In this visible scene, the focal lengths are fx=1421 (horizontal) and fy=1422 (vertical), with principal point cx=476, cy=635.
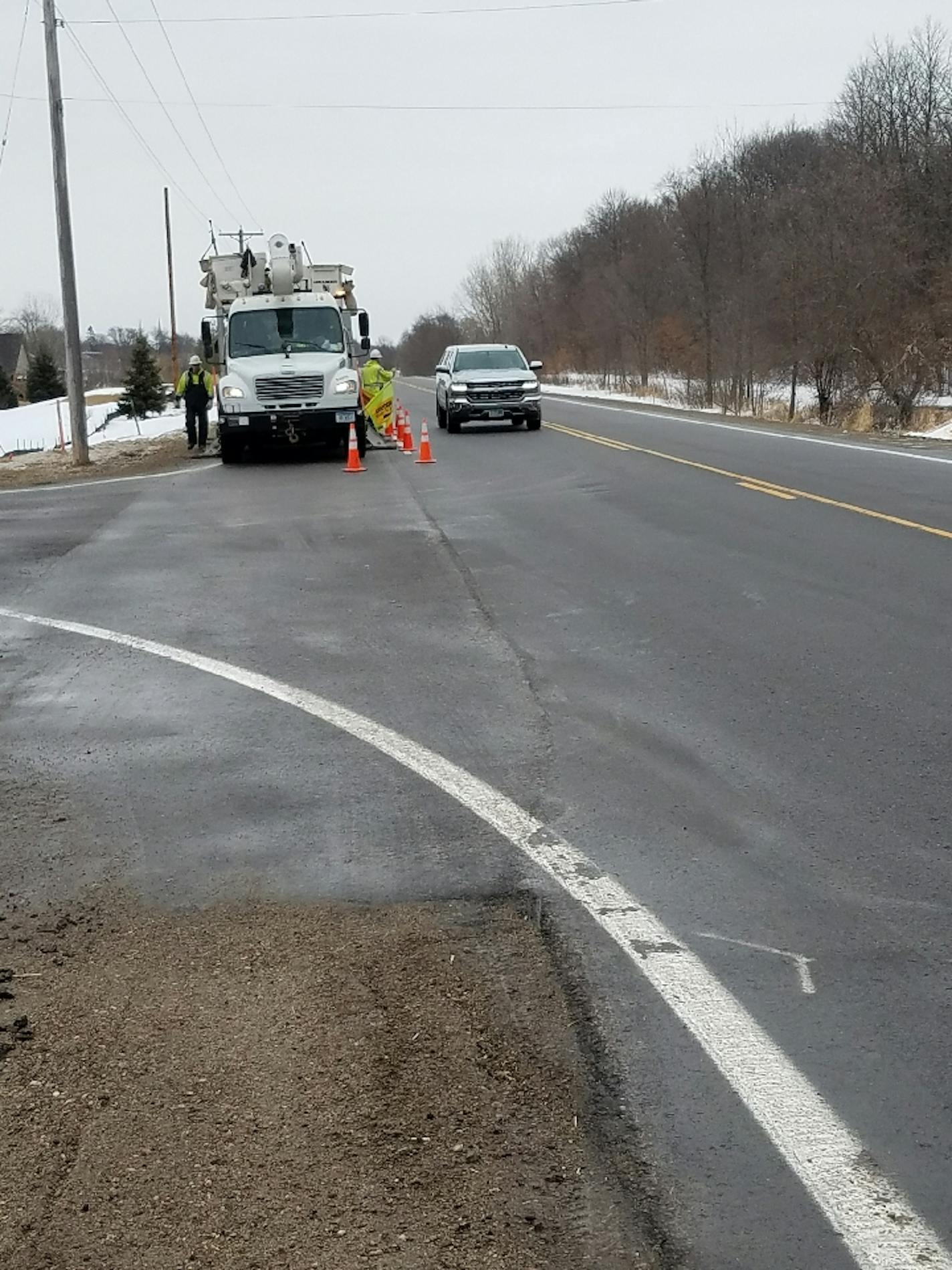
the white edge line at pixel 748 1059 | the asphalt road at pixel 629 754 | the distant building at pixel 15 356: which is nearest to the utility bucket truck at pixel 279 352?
the asphalt road at pixel 629 754

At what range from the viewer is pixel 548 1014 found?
3.95m

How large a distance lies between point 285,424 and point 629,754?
62.1ft

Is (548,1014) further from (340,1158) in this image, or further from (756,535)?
(756,535)

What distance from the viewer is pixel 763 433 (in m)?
29.6

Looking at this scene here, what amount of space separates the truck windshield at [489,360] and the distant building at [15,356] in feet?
377

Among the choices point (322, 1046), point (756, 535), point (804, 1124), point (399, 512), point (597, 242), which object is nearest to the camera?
point (804, 1124)

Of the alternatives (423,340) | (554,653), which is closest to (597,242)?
(423,340)

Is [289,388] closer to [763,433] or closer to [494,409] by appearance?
[494,409]

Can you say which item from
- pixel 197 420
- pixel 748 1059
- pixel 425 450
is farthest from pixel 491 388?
pixel 748 1059

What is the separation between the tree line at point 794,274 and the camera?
119 feet

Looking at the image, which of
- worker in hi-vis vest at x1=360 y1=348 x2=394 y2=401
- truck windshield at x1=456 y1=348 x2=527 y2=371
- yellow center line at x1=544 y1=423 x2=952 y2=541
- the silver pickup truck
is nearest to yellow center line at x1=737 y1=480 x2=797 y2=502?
yellow center line at x1=544 y1=423 x2=952 y2=541

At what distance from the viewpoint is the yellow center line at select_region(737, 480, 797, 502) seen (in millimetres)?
16484

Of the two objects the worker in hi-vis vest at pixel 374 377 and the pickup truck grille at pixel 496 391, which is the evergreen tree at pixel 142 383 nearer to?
the pickup truck grille at pixel 496 391

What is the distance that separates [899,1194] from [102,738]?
194 inches
